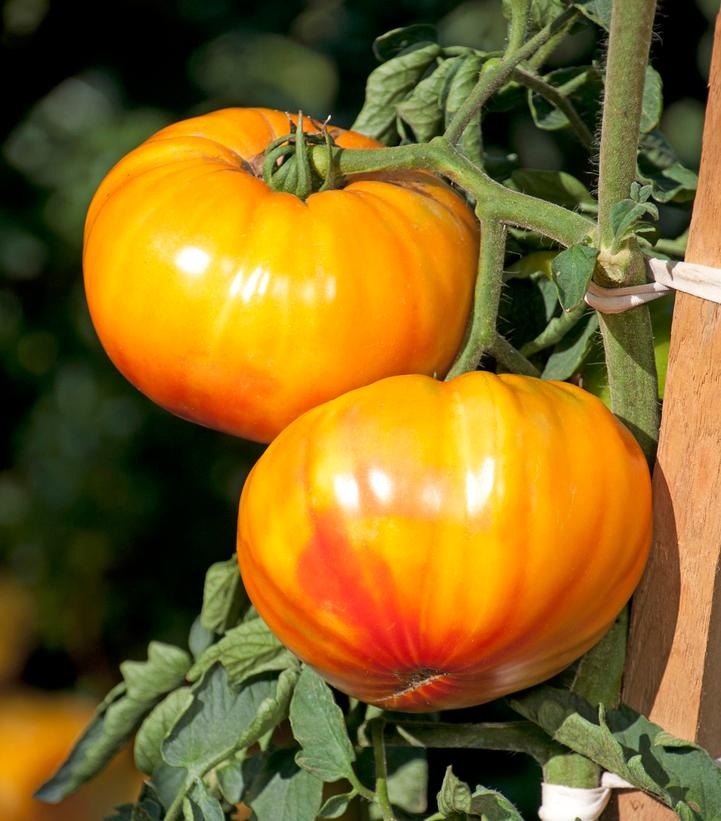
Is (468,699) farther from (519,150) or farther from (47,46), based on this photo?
(47,46)

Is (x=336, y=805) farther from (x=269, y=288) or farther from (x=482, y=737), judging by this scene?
(x=269, y=288)

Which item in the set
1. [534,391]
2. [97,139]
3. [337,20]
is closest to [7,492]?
[97,139]

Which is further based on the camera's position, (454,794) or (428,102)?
(428,102)

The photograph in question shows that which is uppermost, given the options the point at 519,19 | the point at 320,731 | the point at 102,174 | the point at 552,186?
the point at 519,19

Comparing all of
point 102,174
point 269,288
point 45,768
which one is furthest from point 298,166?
point 45,768

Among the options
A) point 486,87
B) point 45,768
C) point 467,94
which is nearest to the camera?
point 486,87

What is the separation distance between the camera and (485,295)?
620 mm

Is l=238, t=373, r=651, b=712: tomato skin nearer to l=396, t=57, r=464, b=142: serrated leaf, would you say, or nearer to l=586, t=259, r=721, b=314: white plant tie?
l=586, t=259, r=721, b=314: white plant tie

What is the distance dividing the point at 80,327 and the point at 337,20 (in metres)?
0.42

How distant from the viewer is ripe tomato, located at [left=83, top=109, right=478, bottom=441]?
600 millimetres

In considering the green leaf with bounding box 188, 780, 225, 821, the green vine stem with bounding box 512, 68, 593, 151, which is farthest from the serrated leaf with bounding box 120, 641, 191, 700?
the green vine stem with bounding box 512, 68, 593, 151

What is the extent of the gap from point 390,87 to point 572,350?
23 centimetres

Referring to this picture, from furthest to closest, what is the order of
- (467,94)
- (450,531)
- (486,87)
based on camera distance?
(467,94) → (486,87) → (450,531)

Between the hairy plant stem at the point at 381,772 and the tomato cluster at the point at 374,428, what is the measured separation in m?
0.09
